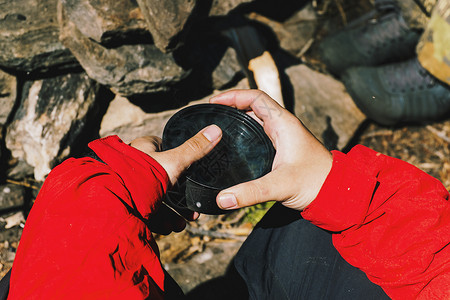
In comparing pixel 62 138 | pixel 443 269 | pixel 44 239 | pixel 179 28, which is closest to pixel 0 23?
pixel 62 138

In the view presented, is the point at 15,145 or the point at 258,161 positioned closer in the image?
the point at 258,161

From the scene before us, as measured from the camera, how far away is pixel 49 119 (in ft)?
9.74

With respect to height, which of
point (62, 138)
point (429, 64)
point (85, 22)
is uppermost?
point (85, 22)

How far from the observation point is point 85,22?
2.69 metres

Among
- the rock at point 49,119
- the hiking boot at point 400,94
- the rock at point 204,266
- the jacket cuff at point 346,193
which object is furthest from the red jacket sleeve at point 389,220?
the hiking boot at point 400,94

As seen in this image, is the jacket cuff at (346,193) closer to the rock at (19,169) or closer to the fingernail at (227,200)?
the fingernail at (227,200)

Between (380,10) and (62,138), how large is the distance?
356 cm

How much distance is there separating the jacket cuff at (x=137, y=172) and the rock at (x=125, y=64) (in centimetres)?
146

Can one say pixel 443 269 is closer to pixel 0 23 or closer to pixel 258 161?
pixel 258 161

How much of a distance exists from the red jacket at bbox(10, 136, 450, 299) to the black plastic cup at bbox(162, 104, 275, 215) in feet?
0.81

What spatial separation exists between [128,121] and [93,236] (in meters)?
2.11

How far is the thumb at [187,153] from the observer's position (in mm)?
1629

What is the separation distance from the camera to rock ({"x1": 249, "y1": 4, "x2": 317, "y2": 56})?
417 centimetres

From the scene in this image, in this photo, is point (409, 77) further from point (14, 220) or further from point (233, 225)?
point (14, 220)
